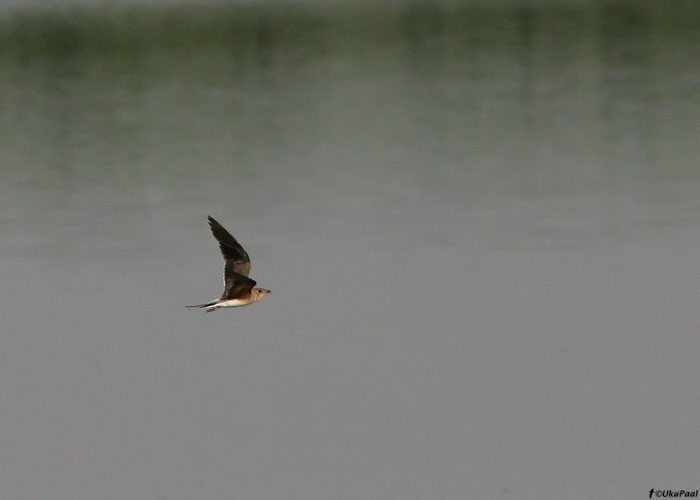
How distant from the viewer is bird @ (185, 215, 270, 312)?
46.4 feet

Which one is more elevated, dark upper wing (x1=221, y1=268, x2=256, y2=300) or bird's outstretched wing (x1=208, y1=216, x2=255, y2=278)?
bird's outstretched wing (x1=208, y1=216, x2=255, y2=278)

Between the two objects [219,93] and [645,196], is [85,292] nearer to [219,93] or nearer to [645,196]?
[645,196]

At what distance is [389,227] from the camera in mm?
21219

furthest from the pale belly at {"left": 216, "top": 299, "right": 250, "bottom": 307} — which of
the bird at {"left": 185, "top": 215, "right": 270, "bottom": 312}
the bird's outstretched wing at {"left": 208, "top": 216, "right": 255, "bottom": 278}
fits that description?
the bird's outstretched wing at {"left": 208, "top": 216, "right": 255, "bottom": 278}

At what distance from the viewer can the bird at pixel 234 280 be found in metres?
14.1

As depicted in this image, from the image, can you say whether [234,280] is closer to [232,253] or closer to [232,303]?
[232,303]

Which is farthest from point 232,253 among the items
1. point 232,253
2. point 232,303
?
point 232,303

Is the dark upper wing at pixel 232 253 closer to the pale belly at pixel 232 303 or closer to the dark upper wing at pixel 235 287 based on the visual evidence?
the dark upper wing at pixel 235 287

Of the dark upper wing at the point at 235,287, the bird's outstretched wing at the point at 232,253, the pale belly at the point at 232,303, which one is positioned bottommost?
the pale belly at the point at 232,303

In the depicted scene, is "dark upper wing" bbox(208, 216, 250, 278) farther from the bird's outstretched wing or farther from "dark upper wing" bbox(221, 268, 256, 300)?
"dark upper wing" bbox(221, 268, 256, 300)

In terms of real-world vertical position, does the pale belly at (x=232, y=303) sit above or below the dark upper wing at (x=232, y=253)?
below

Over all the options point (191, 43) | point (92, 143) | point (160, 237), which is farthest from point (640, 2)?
point (160, 237)

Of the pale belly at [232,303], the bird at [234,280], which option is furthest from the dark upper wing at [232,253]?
the pale belly at [232,303]

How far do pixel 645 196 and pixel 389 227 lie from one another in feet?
13.5
